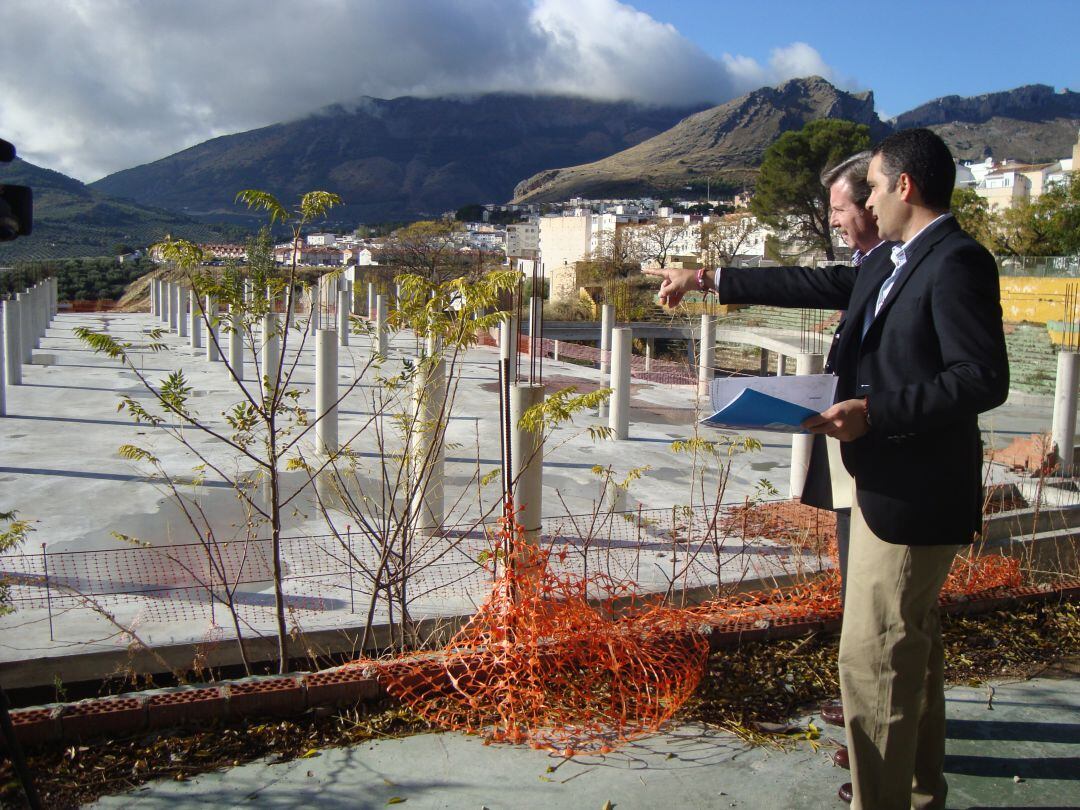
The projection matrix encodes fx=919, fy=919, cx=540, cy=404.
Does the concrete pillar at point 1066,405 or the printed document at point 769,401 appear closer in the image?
the printed document at point 769,401

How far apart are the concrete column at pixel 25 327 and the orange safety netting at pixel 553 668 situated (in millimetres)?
14744

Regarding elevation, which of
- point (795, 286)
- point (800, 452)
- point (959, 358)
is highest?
point (795, 286)

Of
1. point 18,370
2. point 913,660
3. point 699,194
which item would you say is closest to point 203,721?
point 913,660

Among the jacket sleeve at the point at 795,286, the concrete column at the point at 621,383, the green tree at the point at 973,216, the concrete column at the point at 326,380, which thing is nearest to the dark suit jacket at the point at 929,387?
the jacket sleeve at the point at 795,286

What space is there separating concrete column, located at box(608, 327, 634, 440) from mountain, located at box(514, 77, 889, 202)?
12148 centimetres

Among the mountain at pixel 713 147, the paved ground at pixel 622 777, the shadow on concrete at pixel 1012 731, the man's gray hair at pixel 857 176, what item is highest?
the mountain at pixel 713 147

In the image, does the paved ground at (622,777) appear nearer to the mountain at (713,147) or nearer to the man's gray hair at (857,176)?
the man's gray hair at (857,176)

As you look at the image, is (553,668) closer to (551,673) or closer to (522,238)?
(551,673)

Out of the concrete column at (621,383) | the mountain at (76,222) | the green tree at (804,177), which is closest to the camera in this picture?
the concrete column at (621,383)

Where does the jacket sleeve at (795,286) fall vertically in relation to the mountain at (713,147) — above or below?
below

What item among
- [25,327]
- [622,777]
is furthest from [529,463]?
[25,327]

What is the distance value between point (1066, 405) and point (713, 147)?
526 feet

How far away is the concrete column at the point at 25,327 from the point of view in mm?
16062

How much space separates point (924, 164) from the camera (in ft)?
7.28
